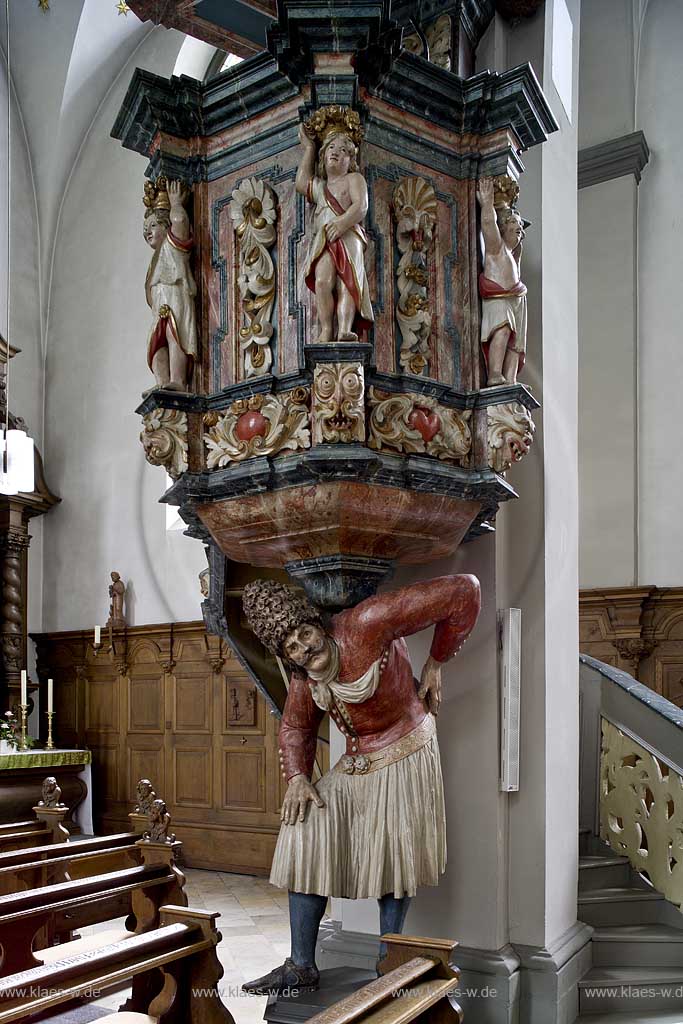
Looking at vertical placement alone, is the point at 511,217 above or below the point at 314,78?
below

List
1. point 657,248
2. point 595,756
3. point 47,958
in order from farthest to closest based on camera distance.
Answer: point 657,248 → point 595,756 → point 47,958

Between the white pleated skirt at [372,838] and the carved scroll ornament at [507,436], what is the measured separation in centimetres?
119

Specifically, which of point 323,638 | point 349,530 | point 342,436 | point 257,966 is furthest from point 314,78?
point 257,966

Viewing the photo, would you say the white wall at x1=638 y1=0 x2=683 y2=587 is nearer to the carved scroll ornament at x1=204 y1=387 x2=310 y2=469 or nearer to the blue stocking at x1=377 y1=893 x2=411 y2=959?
the blue stocking at x1=377 y1=893 x2=411 y2=959

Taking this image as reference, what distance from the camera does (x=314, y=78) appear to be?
385cm

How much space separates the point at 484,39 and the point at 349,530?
2.74 meters

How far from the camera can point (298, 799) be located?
13.2 ft

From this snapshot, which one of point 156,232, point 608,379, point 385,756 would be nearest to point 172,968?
point 385,756

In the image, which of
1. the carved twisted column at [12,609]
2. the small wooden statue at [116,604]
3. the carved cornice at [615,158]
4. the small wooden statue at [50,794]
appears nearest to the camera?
the small wooden statue at [50,794]

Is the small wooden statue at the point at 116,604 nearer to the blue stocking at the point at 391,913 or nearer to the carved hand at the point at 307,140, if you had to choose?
the blue stocking at the point at 391,913

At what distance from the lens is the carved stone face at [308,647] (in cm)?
391

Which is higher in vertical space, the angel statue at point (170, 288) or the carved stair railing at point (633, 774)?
the angel statue at point (170, 288)

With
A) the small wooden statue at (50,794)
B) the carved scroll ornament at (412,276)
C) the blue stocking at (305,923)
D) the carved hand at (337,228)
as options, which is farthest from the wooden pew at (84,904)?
the carved hand at (337,228)

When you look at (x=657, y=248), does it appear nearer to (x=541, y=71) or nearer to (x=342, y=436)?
(x=541, y=71)
